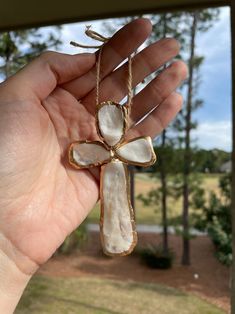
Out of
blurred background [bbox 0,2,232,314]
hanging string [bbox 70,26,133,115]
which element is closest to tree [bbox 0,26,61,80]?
blurred background [bbox 0,2,232,314]

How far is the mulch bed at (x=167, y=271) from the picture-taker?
129 inches

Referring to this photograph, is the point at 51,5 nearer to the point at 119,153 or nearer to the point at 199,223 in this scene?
the point at 119,153

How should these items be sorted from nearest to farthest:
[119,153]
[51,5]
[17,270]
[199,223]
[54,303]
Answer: [17,270]
[119,153]
[51,5]
[54,303]
[199,223]

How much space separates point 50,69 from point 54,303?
2.66m

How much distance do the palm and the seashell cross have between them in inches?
1.4

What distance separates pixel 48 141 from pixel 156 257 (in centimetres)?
308

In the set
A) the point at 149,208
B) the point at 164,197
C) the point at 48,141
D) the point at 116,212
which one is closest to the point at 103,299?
the point at 149,208

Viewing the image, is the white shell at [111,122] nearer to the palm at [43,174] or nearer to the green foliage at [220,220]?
the palm at [43,174]

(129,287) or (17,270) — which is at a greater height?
(17,270)

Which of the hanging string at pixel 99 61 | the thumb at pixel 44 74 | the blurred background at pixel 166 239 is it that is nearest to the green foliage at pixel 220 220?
the blurred background at pixel 166 239

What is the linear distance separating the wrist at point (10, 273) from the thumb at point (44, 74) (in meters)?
0.28

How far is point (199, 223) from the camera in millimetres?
3307

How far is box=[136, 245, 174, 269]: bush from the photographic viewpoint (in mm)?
3641

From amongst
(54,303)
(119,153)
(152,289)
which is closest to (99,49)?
(119,153)
